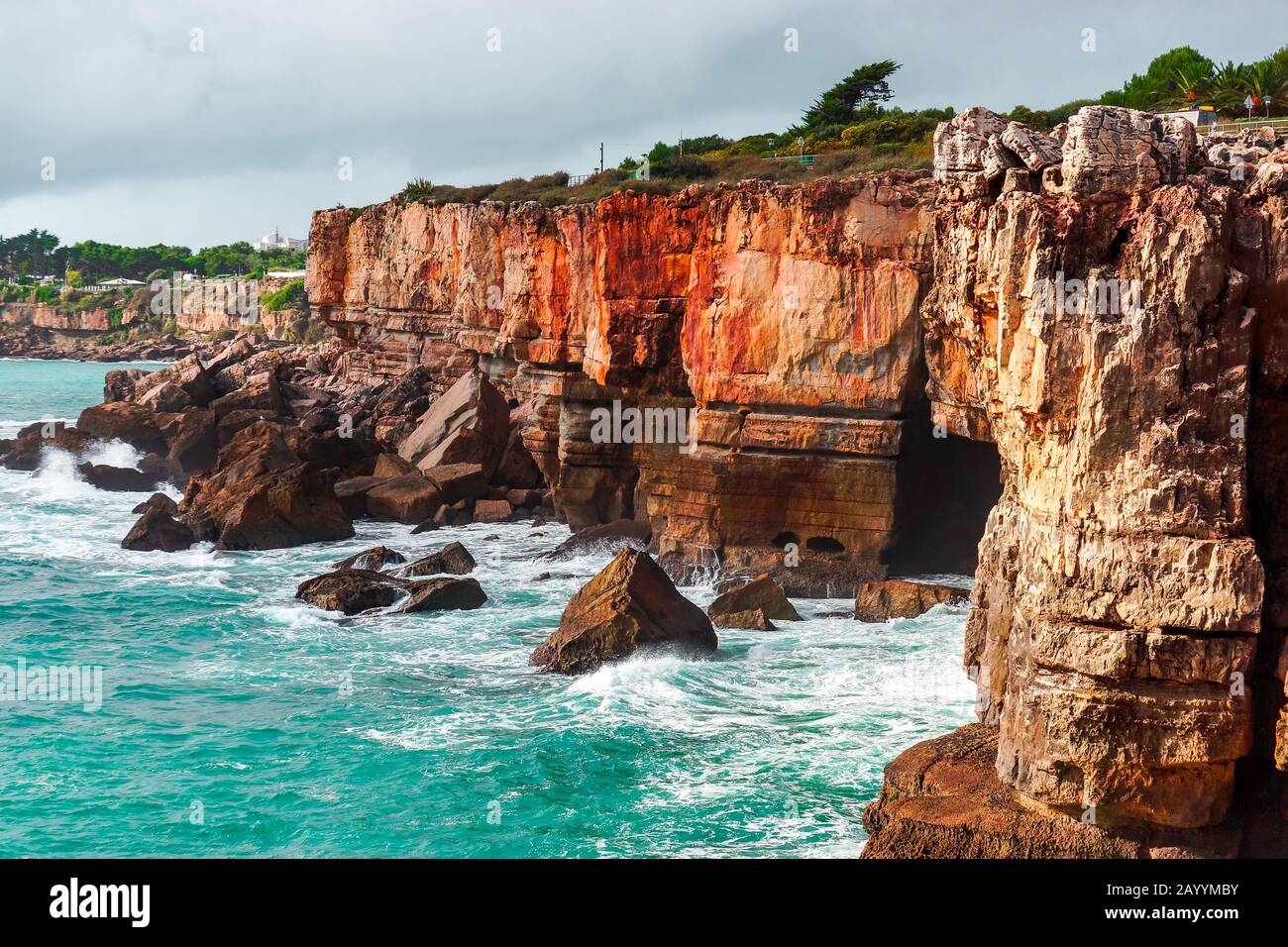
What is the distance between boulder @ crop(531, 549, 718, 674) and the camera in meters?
20.8

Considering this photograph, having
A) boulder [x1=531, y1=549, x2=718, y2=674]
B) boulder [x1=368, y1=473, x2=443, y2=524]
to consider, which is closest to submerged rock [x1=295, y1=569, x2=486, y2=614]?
boulder [x1=531, y1=549, x2=718, y2=674]

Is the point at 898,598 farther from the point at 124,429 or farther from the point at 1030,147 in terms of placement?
the point at 124,429

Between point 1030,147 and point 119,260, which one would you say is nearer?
point 1030,147

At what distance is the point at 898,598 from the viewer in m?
23.6

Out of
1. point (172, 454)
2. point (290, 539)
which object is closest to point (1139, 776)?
point (290, 539)

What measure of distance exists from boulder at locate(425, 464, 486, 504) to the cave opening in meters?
14.4

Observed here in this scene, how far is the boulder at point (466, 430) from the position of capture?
36.4 meters

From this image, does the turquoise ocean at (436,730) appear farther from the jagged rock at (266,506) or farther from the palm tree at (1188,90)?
the palm tree at (1188,90)

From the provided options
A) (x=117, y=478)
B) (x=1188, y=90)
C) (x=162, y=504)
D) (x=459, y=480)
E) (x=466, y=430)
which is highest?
(x=1188, y=90)

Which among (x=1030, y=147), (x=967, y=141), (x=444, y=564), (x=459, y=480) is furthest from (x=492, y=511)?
(x=1030, y=147)

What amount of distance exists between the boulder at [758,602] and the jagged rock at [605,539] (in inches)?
259

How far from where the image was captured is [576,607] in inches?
864

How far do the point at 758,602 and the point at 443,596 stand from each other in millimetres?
6488

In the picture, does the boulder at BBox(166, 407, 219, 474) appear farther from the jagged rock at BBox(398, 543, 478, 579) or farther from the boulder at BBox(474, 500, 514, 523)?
the jagged rock at BBox(398, 543, 478, 579)
